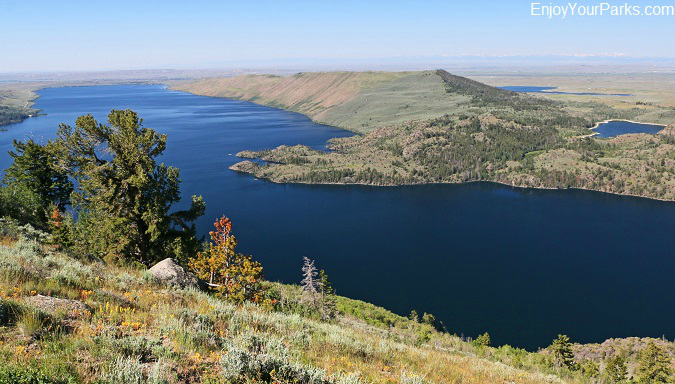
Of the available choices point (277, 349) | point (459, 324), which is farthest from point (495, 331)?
point (277, 349)

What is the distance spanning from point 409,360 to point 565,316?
87677 mm

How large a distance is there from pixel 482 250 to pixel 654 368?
6853cm

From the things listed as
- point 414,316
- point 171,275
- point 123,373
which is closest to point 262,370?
point 123,373

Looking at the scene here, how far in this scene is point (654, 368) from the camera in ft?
158

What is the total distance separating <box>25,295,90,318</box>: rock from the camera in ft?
33.8

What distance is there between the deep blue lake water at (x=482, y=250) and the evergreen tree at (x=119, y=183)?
220ft

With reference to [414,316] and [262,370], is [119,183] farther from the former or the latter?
[414,316]

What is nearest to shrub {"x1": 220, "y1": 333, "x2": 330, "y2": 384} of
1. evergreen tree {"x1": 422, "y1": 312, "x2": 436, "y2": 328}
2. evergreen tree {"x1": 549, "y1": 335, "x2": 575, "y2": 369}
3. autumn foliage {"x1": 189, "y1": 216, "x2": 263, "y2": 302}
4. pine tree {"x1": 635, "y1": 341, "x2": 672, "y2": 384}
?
autumn foliage {"x1": 189, "y1": 216, "x2": 263, "y2": 302}

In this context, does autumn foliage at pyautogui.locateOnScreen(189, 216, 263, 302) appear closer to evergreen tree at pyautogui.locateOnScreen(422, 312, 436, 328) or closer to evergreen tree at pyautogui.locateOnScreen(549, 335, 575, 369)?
evergreen tree at pyautogui.locateOnScreen(549, 335, 575, 369)

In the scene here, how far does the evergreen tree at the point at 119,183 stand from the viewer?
28.0 metres

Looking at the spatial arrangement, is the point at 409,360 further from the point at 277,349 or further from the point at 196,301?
the point at 196,301

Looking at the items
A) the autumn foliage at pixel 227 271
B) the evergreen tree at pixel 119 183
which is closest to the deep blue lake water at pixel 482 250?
the autumn foliage at pixel 227 271

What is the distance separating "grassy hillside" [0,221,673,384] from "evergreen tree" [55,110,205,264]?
11974mm

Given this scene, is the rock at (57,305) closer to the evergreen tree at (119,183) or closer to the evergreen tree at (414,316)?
the evergreen tree at (119,183)
